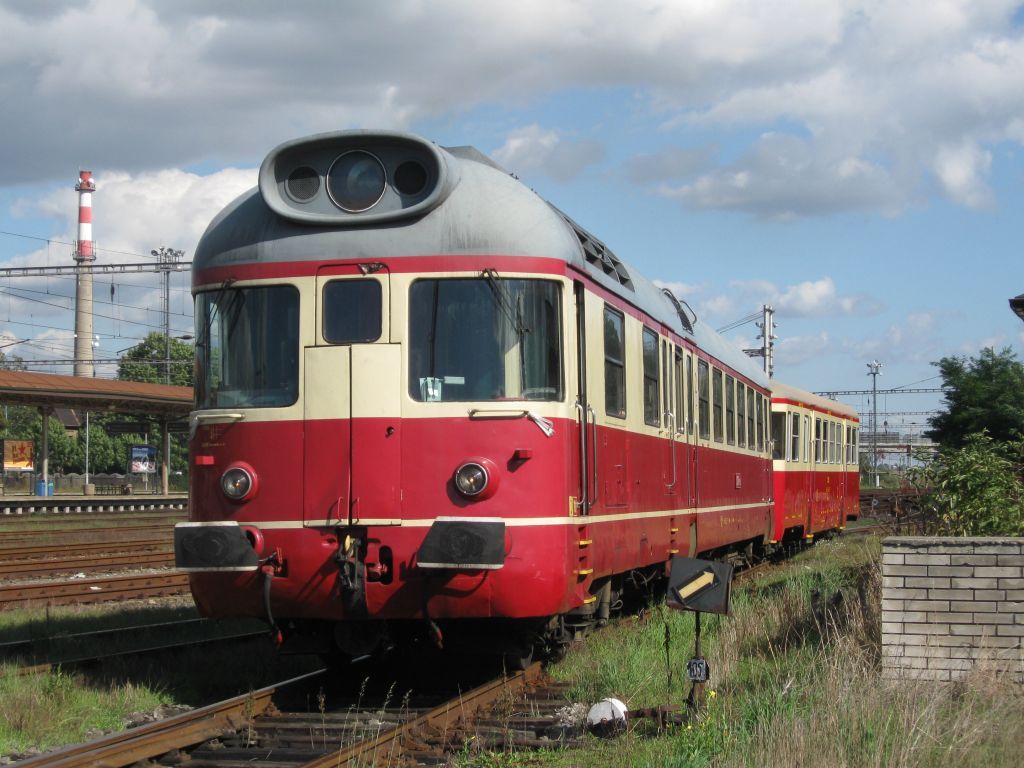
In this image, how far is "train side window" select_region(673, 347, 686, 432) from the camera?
40.1 ft

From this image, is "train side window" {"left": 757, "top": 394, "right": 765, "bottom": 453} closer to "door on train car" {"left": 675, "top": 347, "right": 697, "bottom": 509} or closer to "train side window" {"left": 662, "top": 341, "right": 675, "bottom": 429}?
"door on train car" {"left": 675, "top": 347, "right": 697, "bottom": 509}

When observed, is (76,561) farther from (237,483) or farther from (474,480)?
(474,480)

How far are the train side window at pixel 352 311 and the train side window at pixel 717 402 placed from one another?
7.18 meters

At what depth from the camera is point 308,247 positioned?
816 cm

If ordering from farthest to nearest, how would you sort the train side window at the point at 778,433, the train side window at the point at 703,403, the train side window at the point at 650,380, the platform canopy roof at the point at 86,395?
the platform canopy roof at the point at 86,395 → the train side window at the point at 778,433 → the train side window at the point at 703,403 → the train side window at the point at 650,380

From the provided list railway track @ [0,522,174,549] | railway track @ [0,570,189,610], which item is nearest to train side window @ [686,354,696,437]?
railway track @ [0,570,189,610]

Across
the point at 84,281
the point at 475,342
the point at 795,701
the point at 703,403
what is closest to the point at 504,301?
the point at 475,342

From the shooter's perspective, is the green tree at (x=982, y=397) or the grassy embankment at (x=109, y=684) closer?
the grassy embankment at (x=109, y=684)

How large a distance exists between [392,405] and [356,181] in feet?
4.89

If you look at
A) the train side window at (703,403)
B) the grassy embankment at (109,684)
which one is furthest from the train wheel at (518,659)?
the train side window at (703,403)

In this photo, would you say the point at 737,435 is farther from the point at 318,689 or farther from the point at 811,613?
the point at 318,689

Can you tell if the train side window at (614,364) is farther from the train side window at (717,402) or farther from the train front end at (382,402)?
the train side window at (717,402)

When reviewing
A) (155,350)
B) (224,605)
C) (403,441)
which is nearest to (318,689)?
(224,605)

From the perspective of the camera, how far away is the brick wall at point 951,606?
769cm
